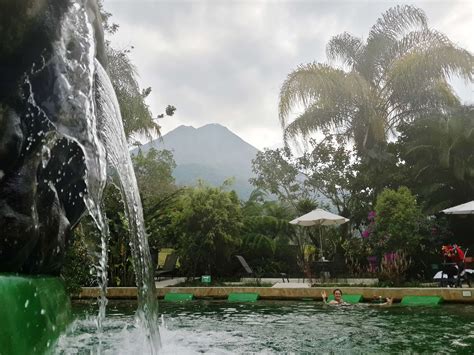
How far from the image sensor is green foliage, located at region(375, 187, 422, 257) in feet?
44.1

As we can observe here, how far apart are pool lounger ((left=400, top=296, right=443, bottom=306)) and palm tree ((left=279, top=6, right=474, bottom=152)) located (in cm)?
874

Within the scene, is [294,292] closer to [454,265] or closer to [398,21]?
[454,265]

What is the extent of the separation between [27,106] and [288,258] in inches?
578

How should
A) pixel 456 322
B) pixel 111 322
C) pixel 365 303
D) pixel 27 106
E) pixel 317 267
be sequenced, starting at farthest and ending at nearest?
1. pixel 317 267
2. pixel 365 303
3. pixel 111 322
4. pixel 456 322
5. pixel 27 106

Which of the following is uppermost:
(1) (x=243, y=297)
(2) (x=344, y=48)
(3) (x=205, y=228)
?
(2) (x=344, y=48)

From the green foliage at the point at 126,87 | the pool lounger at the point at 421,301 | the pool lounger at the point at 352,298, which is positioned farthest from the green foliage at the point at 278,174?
the pool lounger at the point at 421,301

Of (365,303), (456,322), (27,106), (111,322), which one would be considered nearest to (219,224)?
(365,303)

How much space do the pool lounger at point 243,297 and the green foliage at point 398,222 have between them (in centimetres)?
A: 394

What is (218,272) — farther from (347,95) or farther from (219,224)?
(347,95)

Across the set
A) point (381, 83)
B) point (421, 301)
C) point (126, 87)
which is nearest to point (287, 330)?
point (421, 301)

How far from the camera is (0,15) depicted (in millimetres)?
3244

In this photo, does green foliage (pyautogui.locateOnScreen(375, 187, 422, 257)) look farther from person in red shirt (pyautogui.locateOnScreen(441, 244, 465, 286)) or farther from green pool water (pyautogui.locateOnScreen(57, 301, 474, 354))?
green pool water (pyautogui.locateOnScreen(57, 301, 474, 354))

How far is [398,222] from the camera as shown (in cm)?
1346

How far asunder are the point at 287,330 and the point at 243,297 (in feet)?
14.8
